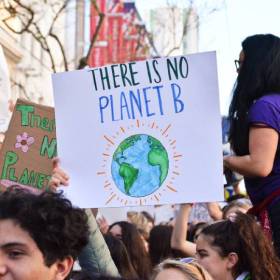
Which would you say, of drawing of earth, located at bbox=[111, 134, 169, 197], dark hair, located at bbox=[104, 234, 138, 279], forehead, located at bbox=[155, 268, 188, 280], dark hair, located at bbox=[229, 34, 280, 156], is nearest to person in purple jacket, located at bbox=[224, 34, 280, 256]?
dark hair, located at bbox=[229, 34, 280, 156]

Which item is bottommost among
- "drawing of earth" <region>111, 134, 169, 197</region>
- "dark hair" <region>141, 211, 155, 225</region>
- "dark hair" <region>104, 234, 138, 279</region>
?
"dark hair" <region>141, 211, 155, 225</region>

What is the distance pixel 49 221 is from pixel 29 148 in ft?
3.83

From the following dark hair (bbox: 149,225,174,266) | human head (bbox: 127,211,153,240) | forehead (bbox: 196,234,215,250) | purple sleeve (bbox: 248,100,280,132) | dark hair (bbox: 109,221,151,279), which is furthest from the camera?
human head (bbox: 127,211,153,240)

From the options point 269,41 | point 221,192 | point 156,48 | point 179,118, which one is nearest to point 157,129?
point 179,118

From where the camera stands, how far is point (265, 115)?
352cm

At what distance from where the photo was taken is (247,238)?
4.01 m

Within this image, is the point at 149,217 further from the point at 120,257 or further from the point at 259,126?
the point at 259,126

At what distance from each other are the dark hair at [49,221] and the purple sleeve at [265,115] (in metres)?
1.20

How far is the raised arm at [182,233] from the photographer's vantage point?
16.5ft

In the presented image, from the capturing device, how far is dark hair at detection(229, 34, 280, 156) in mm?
3617

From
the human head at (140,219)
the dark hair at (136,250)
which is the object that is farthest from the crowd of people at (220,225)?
the human head at (140,219)

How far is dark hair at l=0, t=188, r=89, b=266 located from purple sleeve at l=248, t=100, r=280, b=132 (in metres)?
1.20

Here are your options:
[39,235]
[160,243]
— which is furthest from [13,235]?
[160,243]

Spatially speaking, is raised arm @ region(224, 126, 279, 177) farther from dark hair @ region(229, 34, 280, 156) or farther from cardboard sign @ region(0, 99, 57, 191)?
cardboard sign @ region(0, 99, 57, 191)
